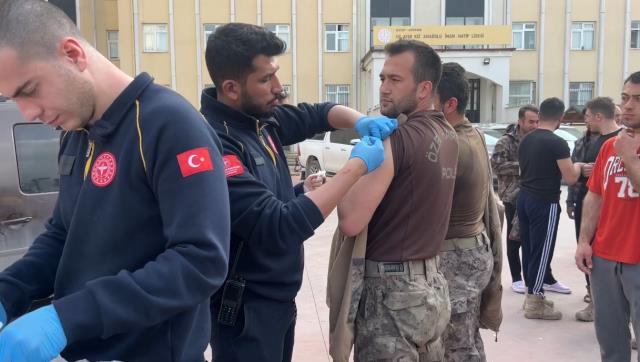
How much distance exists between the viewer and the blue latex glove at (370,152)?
2156mm

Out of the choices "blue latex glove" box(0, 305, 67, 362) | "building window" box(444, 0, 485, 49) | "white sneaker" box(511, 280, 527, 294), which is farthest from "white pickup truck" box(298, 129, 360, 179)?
"building window" box(444, 0, 485, 49)

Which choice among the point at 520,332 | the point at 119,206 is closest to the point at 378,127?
the point at 119,206

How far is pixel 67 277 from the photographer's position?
1.54m

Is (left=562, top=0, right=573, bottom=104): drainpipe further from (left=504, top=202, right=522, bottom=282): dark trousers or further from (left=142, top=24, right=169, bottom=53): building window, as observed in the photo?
(left=504, top=202, right=522, bottom=282): dark trousers

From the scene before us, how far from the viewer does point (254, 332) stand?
2.10 m

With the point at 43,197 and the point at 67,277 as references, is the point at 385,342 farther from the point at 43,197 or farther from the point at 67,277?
the point at 43,197

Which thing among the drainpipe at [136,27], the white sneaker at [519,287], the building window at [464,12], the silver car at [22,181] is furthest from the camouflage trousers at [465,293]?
the building window at [464,12]

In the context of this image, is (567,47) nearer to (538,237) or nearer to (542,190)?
(542,190)

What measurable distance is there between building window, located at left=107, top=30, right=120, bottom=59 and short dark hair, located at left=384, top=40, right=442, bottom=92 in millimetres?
29672

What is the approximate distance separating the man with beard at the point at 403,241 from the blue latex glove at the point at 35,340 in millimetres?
1272

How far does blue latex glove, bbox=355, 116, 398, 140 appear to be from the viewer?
2352mm

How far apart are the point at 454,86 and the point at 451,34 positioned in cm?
2402

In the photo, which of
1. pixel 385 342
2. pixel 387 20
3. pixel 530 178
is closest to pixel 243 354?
pixel 385 342

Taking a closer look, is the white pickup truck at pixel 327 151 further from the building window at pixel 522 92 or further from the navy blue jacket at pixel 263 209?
the building window at pixel 522 92
